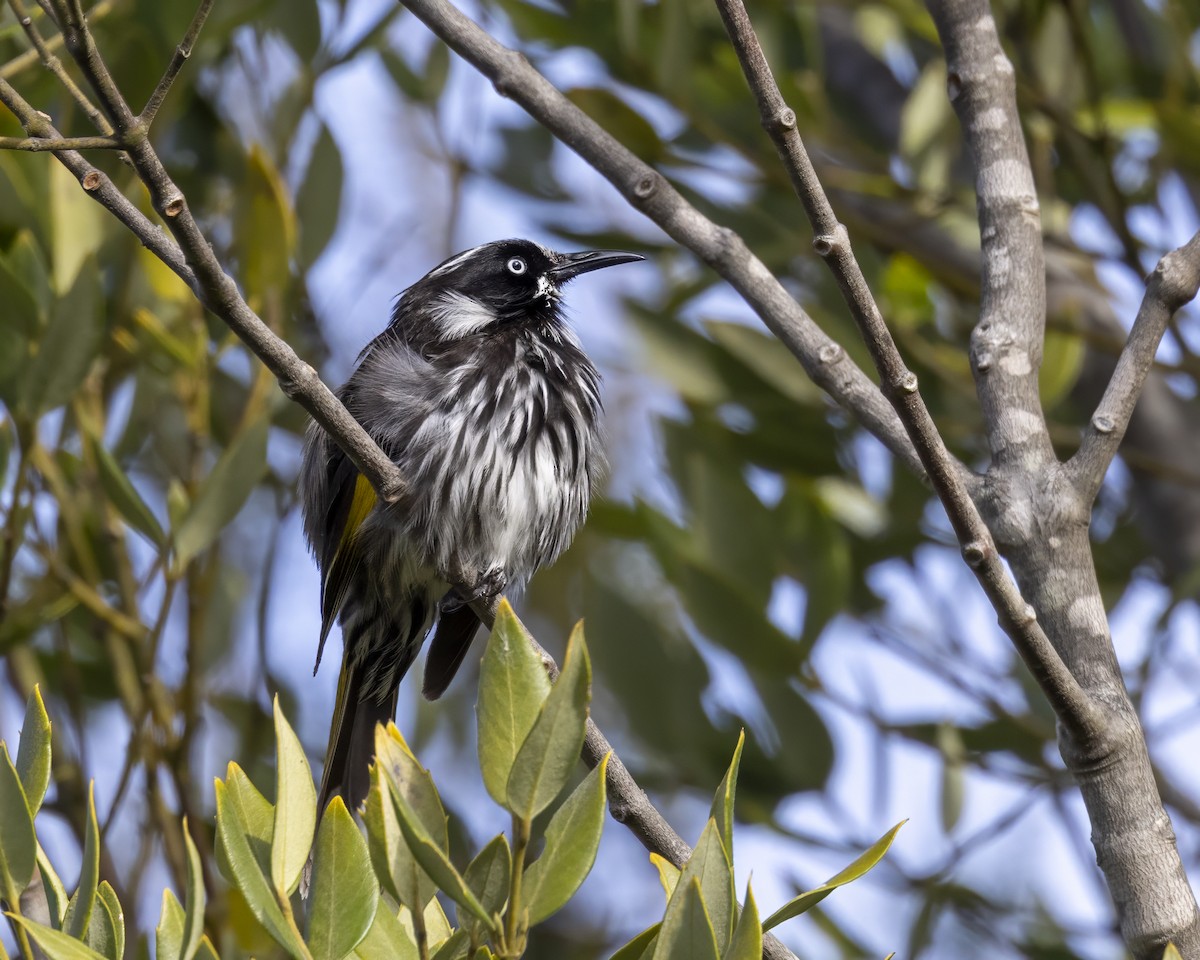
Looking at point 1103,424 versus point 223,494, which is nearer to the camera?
point 1103,424

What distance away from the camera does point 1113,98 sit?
472 centimetres

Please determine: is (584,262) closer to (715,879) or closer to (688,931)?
(715,879)

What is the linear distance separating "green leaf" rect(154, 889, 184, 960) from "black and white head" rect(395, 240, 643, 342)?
2.52 metres

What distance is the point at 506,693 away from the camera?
1.66 metres

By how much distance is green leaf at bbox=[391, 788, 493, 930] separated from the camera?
1.51 meters

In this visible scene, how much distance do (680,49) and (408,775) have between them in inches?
111

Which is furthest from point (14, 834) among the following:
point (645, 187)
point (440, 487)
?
point (440, 487)

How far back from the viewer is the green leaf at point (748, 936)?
62.5 inches

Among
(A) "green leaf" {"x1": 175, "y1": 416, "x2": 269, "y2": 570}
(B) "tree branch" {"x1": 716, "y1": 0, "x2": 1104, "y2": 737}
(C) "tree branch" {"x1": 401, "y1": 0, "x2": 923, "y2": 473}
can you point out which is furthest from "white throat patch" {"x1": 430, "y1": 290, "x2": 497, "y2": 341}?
(B) "tree branch" {"x1": 716, "y1": 0, "x2": 1104, "y2": 737}

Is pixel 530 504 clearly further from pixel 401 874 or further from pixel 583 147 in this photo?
pixel 401 874

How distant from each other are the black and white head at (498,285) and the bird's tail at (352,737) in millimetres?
1031

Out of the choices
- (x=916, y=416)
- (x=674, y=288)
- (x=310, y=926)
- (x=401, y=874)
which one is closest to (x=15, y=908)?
(x=310, y=926)

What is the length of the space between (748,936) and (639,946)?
201mm

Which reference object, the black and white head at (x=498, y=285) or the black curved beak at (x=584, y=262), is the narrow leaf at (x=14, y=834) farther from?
the black curved beak at (x=584, y=262)
